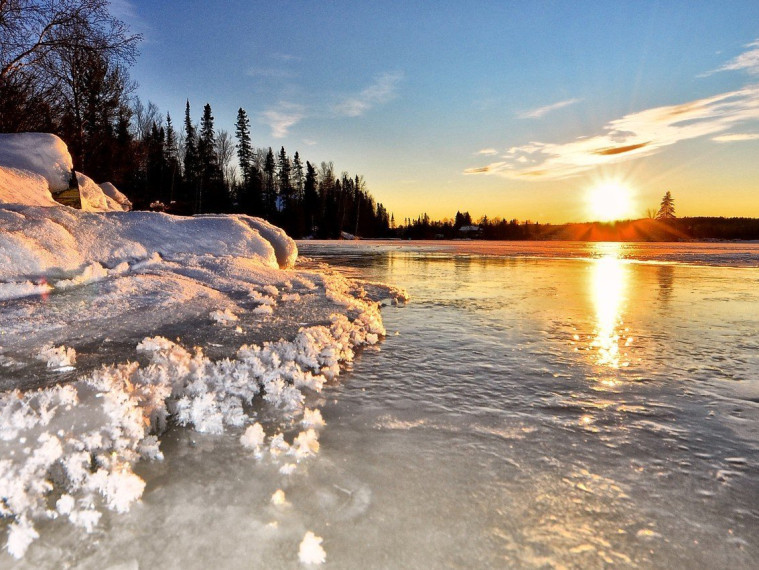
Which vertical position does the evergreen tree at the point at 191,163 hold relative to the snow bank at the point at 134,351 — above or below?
above

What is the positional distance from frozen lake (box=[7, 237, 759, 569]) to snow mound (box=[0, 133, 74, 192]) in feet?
19.6

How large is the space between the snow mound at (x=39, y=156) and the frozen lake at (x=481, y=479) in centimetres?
598

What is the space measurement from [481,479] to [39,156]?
8569mm

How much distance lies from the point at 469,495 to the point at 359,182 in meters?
72.0

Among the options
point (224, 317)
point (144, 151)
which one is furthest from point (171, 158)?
point (224, 317)

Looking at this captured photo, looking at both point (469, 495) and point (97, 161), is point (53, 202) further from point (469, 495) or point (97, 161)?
point (97, 161)

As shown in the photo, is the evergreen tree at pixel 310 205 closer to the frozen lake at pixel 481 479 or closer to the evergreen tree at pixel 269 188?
the evergreen tree at pixel 269 188

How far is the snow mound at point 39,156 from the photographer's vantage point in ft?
21.8

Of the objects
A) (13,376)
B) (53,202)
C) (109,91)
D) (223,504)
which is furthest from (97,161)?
(223,504)

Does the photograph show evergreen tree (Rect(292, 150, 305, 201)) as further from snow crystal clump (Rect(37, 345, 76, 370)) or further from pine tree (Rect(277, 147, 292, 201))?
snow crystal clump (Rect(37, 345, 76, 370))

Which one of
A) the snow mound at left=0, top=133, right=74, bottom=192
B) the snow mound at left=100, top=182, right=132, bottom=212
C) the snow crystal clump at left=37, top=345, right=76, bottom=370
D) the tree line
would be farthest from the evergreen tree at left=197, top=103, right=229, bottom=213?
the snow crystal clump at left=37, top=345, right=76, bottom=370

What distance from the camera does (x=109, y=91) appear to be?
1650 centimetres

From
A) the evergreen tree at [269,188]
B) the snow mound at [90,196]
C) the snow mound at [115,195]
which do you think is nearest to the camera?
the snow mound at [90,196]

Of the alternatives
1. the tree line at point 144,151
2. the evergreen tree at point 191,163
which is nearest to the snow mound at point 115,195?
→ the tree line at point 144,151
